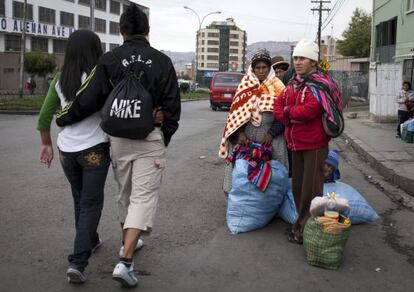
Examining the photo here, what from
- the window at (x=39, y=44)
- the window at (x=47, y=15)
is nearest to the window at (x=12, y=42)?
the window at (x=39, y=44)

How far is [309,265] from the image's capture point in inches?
165

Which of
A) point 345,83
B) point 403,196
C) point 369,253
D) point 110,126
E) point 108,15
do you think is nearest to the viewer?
point 110,126

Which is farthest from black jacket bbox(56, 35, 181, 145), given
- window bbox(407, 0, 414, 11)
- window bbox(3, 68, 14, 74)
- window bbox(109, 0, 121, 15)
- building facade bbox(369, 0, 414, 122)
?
window bbox(109, 0, 121, 15)

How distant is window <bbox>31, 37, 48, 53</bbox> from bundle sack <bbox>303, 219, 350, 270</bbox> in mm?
57556

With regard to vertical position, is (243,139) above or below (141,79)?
below

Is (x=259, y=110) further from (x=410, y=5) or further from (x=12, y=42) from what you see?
(x=12, y=42)

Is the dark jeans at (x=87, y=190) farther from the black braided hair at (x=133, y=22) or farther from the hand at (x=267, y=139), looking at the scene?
the hand at (x=267, y=139)

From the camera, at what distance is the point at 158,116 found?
143 inches

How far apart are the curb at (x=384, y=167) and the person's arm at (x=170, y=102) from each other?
14.5 ft

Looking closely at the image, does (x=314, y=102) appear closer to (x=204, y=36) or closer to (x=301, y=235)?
(x=301, y=235)

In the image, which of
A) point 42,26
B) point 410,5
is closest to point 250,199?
point 410,5

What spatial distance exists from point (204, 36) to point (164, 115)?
16304 cm

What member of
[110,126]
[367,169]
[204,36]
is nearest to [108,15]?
[367,169]

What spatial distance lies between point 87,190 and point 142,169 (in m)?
0.43
